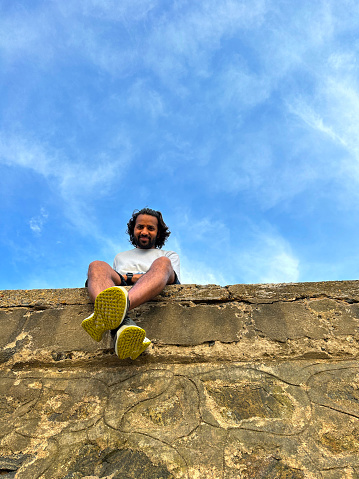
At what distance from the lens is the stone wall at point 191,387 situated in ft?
4.04

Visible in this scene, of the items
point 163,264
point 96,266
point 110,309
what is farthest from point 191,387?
point 96,266

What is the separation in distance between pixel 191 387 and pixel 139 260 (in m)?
1.24

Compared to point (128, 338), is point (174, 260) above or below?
above

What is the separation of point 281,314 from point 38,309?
4.70ft

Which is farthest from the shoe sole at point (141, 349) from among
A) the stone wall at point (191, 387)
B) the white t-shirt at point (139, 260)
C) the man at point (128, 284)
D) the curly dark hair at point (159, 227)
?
the curly dark hair at point (159, 227)

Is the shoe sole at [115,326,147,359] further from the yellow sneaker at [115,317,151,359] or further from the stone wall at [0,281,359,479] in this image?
the stone wall at [0,281,359,479]

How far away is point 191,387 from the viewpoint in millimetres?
1551

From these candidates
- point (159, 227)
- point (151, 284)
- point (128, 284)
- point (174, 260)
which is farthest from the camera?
point (159, 227)

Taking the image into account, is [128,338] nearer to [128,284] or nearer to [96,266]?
[96,266]

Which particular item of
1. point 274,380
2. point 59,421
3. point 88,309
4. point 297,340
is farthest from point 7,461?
point 297,340

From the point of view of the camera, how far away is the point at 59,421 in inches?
56.5

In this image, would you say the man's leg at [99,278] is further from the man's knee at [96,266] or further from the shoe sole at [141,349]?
the shoe sole at [141,349]

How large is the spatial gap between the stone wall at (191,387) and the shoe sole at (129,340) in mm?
185

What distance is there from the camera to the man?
1.48m
